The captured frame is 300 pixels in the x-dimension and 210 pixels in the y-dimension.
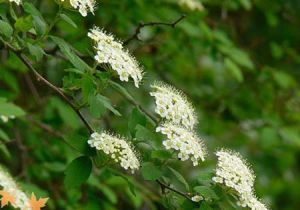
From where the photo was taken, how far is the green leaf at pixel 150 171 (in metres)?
1.92

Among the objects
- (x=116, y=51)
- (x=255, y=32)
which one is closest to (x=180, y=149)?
(x=116, y=51)

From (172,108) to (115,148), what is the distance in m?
0.20

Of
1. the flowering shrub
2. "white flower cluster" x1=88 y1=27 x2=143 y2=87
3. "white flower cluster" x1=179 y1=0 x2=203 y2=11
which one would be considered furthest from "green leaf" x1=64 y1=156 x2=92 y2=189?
"white flower cluster" x1=179 y1=0 x2=203 y2=11

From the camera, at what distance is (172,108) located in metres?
1.97

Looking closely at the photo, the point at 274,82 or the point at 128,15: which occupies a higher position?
the point at 274,82

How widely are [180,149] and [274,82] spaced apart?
2.14 meters

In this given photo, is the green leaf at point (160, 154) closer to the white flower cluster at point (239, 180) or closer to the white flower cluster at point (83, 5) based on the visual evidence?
the white flower cluster at point (239, 180)

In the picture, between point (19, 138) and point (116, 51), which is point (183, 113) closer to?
point (116, 51)

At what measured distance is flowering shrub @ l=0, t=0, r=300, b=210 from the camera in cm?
192

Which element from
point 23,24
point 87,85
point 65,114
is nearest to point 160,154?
point 87,85

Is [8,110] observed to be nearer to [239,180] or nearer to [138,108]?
[138,108]

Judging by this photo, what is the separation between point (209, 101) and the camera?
13.6 feet

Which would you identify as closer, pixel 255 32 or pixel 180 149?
pixel 180 149

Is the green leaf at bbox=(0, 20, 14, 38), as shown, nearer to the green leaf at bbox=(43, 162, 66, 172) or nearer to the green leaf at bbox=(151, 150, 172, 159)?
the green leaf at bbox=(151, 150, 172, 159)
